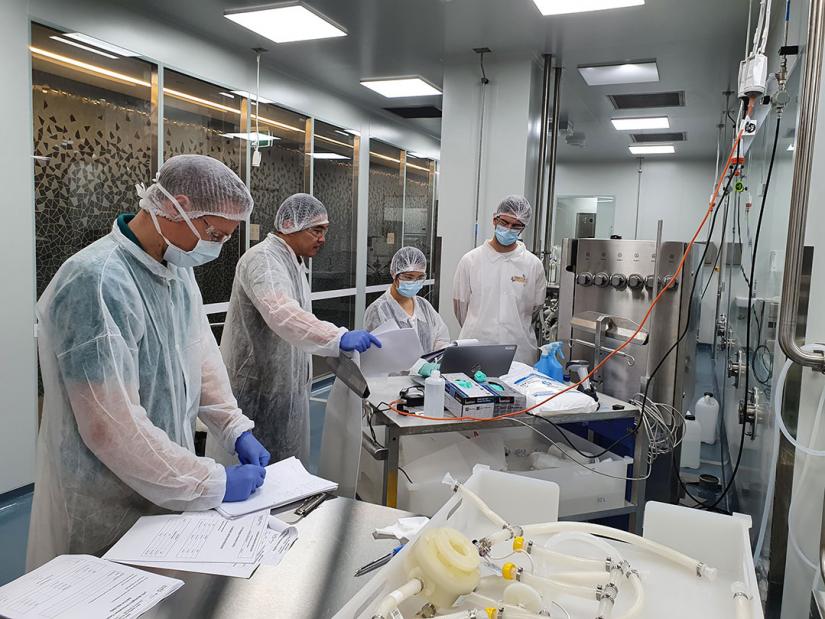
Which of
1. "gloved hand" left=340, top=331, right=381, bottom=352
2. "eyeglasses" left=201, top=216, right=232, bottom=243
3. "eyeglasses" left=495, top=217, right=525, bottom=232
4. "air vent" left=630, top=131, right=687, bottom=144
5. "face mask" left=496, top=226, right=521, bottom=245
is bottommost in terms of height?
"gloved hand" left=340, top=331, right=381, bottom=352

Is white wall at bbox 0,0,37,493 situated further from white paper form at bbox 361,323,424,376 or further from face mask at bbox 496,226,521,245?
face mask at bbox 496,226,521,245

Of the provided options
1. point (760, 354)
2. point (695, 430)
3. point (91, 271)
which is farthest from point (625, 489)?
point (91, 271)

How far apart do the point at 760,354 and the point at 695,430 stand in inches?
54.5

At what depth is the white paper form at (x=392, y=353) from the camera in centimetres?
243

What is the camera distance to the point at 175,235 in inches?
54.7

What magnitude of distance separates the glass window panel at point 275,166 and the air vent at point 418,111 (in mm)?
1168

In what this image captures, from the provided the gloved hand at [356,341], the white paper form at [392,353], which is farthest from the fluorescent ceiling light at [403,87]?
the gloved hand at [356,341]

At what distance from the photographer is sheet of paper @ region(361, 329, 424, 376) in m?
2.43

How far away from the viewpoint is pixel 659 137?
22.1 ft

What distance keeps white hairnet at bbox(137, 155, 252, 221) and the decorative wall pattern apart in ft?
6.51

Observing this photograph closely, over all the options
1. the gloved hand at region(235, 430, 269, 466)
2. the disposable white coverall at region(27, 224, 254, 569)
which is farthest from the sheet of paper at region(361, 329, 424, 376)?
the disposable white coverall at region(27, 224, 254, 569)

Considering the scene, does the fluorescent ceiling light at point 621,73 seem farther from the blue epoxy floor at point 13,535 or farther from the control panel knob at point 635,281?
the blue epoxy floor at point 13,535

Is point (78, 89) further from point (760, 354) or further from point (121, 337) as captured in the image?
point (760, 354)

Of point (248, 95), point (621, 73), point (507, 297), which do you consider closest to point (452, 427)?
point (507, 297)
